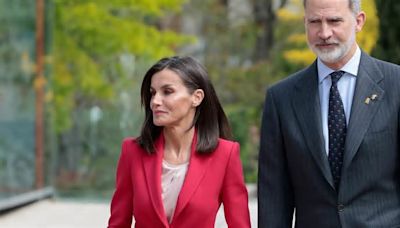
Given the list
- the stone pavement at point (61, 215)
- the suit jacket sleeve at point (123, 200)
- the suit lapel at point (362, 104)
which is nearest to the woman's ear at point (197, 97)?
the suit jacket sleeve at point (123, 200)

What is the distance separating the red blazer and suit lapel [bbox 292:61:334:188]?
0.32 m

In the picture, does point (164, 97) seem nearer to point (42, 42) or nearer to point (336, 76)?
point (336, 76)

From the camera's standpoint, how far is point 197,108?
4277 mm

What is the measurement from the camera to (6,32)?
12164mm

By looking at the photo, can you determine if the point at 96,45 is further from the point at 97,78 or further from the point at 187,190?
the point at 187,190

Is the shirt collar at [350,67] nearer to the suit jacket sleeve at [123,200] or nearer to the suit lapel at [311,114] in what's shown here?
the suit lapel at [311,114]

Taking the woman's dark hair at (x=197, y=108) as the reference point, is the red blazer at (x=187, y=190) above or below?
below

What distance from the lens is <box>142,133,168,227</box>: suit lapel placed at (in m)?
4.00

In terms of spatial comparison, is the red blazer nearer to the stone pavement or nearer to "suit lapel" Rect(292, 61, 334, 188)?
"suit lapel" Rect(292, 61, 334, 188)

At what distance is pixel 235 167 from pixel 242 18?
2447 centimetres

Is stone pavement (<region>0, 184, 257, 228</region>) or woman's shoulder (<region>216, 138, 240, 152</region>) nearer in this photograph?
woman's shoulder (<region>216, 138, 240, 152</region>)

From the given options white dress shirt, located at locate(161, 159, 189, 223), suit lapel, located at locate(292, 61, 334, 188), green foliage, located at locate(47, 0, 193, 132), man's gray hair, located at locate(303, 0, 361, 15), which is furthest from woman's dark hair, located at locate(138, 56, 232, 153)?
green foliage, located at locate(47, 0, 193, 132)

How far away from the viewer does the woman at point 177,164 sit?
4031 millimetres

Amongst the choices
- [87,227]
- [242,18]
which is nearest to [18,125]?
[87,227]
